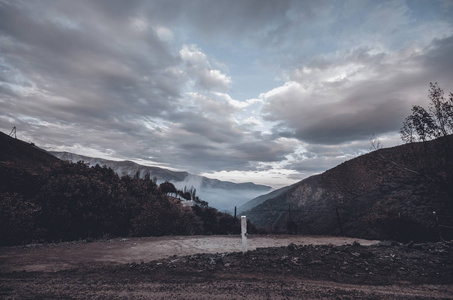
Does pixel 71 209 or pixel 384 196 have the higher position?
pixel 384 196

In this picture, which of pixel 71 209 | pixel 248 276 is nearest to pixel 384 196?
pixel 248 276

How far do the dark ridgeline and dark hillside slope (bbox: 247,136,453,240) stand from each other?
336 inches

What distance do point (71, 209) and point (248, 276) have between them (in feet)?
35.5

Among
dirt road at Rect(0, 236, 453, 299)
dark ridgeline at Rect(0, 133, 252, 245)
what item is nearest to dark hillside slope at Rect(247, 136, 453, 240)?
dirt road at Rect(0, 236, 453, 299)

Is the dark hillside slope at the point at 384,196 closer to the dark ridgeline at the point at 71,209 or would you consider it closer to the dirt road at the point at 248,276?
the dirt road at the point at 248,276

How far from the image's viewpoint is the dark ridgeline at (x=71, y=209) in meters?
8.63

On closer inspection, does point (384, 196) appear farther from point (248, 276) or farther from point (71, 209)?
point (71, 209)

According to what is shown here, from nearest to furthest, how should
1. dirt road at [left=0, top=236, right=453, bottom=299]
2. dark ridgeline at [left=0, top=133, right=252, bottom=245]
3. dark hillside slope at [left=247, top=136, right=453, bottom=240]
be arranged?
dirt road at [left=0, top=236, right=453, bottom=299] → dark ridgeline at [left=0, top=133, right=252, bottom=245] → dark hillside slope at [left=247, top=136, right=453, bottom=240]

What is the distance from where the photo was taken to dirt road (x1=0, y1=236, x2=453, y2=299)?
11.3 ft

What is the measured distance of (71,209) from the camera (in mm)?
10555

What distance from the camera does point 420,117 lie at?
10938mm

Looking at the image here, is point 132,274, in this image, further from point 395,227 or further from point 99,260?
point 395,227

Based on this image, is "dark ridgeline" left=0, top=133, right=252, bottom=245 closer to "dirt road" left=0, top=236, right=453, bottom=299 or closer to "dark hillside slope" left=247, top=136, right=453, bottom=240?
"dirt road" left=0, top=236, right=453, bottom=299

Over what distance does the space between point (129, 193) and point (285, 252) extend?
12760mm
